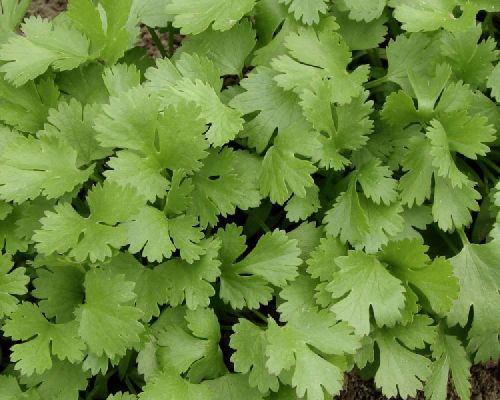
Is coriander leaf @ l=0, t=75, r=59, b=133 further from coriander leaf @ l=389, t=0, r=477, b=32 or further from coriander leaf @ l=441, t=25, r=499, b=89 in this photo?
coriander leaf @ l=441, t=25, r=499, b=89

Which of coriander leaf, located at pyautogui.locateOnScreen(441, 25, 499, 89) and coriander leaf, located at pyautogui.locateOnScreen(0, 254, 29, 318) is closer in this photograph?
coriander leaf, located at pyautogui.locateOnScreen(0, 254, 29, 318)

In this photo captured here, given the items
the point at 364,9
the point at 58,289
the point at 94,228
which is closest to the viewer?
the point at 94,228

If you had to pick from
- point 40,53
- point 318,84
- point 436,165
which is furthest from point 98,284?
point 436,165

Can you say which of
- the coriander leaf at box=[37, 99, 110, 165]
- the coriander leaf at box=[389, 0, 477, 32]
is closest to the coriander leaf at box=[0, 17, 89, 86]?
the coriander leaf at box=[37, 99, 110, 165]

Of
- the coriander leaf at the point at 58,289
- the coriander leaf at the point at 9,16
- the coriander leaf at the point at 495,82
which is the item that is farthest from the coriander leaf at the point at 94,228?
the coriander leaf at the point at 495,82

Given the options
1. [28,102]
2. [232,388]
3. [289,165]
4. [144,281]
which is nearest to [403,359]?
[232,388]

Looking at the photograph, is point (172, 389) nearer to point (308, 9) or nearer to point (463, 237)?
point (463, 237)

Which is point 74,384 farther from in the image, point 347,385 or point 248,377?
point 347,385
